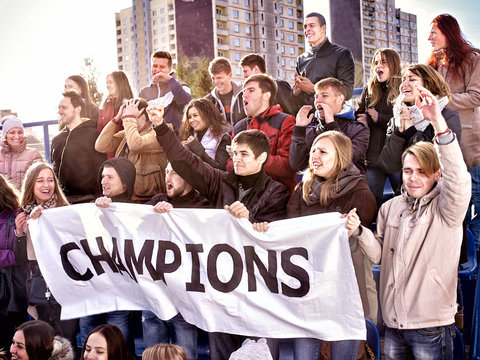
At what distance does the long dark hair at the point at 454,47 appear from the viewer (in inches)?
192

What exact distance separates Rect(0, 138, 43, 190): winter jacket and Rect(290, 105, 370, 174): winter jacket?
11.3ft

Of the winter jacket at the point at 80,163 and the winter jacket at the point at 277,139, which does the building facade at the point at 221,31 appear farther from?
the winter jacket at the point at 277,139

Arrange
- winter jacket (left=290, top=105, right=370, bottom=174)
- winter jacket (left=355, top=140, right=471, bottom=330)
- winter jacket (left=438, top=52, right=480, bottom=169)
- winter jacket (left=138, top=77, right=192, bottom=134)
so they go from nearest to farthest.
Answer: winter jacket (left=355, top=140, right=471, bottom=330), winter jacket (left=290, top=105, right=370, bottom=174), winter jacket (left=438, top=52, right=480, bottom=169), winter jacket (left=138, top=77, right=192, bottom=134)

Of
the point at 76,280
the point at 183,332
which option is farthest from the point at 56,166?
the point at 183,332

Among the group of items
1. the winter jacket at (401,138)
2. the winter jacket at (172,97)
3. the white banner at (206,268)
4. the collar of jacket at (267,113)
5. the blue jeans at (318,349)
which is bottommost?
the blue jeans at (318,349)

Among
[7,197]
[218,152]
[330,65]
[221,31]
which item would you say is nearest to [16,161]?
[7,197]

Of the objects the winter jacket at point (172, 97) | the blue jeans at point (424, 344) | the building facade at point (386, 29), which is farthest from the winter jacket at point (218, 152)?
the building facade at point (386, 29)

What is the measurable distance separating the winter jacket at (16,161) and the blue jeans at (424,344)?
468 centimetres

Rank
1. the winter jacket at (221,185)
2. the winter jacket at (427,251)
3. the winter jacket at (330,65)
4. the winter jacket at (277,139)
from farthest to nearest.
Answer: the winter jacket at (330,65), the winter jacket at (277,139), the winter jacket at (221,185), the winter jacket at (427,251)

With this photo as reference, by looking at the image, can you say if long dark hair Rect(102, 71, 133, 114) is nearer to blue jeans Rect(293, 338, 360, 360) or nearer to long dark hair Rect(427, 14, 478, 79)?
long dark hair Rect(427, 14, 478, 79)

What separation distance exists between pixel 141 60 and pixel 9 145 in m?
87.7


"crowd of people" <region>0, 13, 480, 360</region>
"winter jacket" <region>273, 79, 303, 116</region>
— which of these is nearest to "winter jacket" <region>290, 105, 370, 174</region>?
"crowd of people" <region>0, 13, 480, 360</region>

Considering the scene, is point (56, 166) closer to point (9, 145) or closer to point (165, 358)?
point (9, 145)

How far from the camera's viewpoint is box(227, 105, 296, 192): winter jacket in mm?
4637
